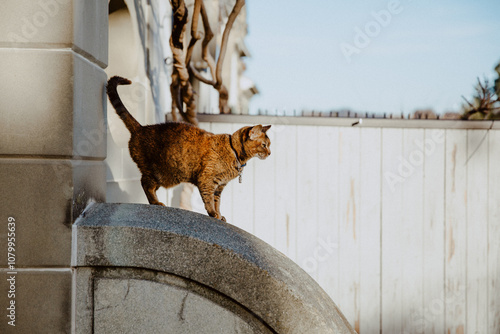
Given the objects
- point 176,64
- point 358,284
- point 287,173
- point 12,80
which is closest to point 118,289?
point 12,80

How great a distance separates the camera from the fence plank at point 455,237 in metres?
5.04

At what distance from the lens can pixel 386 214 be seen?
5.03 m

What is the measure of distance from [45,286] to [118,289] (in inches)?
12.1

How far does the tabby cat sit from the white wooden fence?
8.77 ft

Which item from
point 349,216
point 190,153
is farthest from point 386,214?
point 190,153

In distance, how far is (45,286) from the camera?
6.28ft

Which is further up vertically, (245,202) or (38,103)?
(38,103)

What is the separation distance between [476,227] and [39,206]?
4693 millimetres

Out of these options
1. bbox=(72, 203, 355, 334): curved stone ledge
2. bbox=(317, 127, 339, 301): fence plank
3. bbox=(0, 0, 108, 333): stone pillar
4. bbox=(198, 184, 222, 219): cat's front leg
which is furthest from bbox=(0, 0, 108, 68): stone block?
bbox=(317, 127, 339, 301): fence plank

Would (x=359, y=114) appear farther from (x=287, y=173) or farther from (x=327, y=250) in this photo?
(x=327, y=250)

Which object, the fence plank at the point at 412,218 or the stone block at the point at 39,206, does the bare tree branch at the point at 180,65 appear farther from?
the fence plank at the point at 412,218

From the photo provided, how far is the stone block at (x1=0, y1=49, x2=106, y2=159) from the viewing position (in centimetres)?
191

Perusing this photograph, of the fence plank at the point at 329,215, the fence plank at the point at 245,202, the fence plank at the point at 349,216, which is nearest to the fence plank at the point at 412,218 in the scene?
the fence plank at the point at 349,216

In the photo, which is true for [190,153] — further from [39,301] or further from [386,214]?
[386,214]
